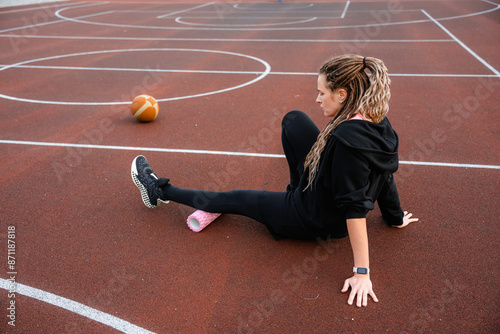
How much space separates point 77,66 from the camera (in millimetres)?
10133

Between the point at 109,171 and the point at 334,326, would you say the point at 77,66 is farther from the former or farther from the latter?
the point at 334,326

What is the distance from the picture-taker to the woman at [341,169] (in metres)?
2.90

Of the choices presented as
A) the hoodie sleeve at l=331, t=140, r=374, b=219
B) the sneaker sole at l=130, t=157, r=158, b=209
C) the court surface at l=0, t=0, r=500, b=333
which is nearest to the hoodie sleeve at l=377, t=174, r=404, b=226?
the court surface at l=0, t=0, r=500, b=333

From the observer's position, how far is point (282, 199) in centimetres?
355

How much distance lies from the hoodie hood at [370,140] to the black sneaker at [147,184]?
192 centimetres

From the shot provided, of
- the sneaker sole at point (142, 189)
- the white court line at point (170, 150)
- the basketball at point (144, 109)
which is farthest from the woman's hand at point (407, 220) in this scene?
the basketball at point (144, 109)

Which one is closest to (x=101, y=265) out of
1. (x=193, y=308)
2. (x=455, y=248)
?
(x=193, y=308)

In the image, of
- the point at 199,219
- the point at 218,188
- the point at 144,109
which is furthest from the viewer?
the point at 144,109

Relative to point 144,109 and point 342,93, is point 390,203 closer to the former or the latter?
point 342,93

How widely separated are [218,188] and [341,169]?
2.15 m

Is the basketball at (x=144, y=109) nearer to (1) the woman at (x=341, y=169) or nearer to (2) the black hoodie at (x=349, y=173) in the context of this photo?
(1) the woman at (x=341, y=169)

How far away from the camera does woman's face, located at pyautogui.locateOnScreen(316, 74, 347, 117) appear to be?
9.98 ft

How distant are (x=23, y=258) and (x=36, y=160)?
2.13 m

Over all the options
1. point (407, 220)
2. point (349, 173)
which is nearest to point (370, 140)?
point (349, 173)
